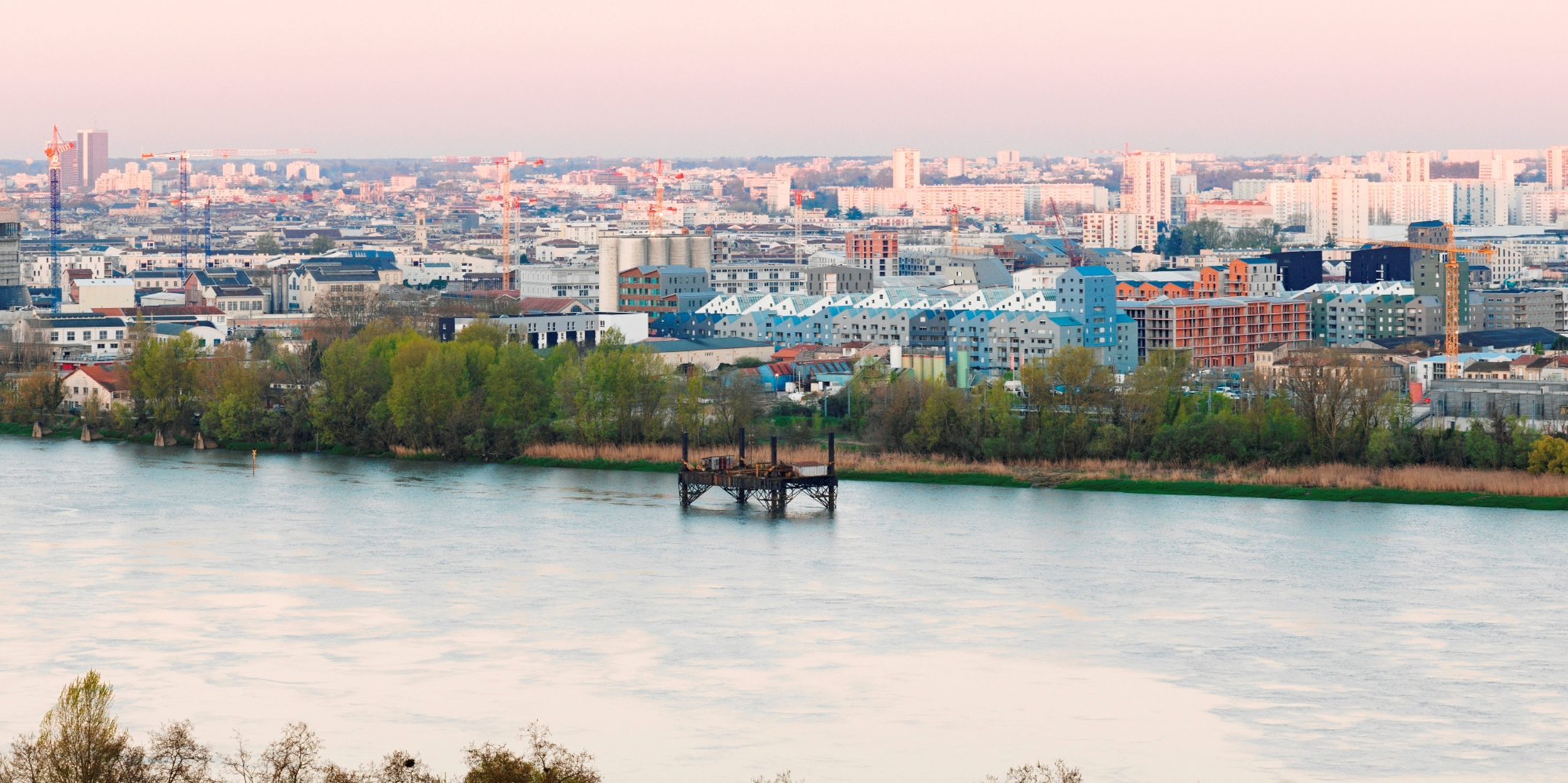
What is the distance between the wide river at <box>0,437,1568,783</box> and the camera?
226 inches

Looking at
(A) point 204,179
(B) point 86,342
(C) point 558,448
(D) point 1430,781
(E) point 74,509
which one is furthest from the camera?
(A) point 204,179

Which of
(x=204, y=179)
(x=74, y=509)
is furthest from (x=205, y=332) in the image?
(x=204, y=179)

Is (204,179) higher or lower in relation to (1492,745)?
higher

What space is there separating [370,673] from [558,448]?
225 inches

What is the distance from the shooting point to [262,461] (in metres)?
12.4

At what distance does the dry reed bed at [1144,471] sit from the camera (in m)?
10.2

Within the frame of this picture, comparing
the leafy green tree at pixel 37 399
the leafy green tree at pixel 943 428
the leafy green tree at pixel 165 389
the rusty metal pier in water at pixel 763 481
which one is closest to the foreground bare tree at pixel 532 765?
the rusty metal pier in water at pixel 763 481

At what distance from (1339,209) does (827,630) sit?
38.1 metres

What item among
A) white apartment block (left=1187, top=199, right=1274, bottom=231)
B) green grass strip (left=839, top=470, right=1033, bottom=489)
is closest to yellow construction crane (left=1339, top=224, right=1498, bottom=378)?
green grass strip (left=839, top=470, right=1033, bottom=489)

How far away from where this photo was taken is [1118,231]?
40562 mm

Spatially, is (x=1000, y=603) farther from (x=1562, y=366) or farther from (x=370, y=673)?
(x=1562, y=366)

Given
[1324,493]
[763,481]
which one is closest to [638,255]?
[763,481]

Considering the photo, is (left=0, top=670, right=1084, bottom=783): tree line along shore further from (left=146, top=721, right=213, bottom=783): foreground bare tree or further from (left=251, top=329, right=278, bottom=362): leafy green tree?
(left=251, top=329, right=278, bottom=362): leafy green tree

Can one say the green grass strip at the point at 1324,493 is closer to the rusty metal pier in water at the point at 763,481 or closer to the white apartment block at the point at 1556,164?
the rusty metal pier in water at the point at 763,481
